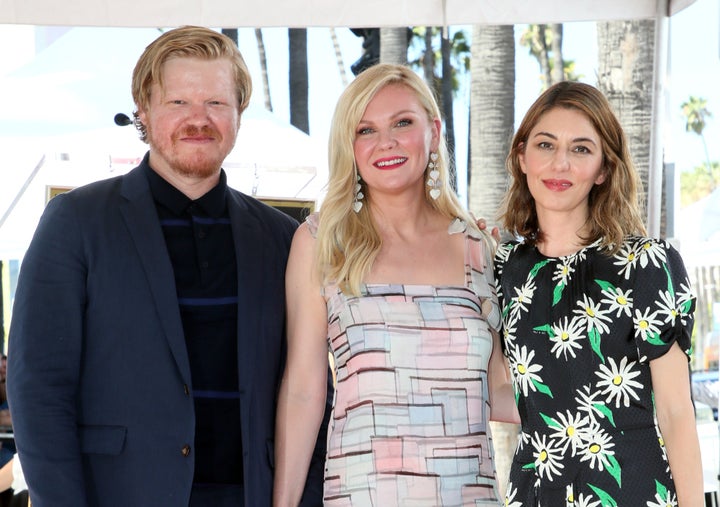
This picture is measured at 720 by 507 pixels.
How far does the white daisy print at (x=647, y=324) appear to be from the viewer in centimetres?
246

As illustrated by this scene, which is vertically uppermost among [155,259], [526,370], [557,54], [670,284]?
[557,54]

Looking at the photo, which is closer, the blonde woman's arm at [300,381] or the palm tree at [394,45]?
the blonde woman's arm at [300,381]

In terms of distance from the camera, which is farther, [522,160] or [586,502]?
[522,160]

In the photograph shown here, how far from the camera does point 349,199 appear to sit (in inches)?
121

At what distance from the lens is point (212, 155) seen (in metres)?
2.79

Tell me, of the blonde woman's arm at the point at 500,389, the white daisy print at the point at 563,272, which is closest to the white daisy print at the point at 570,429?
the white daisy print at the point at 563,272

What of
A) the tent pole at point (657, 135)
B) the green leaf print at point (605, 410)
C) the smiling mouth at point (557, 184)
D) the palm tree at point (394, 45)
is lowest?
the green leaf print at point (605, 410)

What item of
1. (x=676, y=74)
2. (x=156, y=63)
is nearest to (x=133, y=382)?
(x=156, y=63)

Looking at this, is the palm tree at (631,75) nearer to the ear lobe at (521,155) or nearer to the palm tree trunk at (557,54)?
the palm tree trunk at (557,54)

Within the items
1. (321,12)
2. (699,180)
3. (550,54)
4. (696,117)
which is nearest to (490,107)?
(550,54)

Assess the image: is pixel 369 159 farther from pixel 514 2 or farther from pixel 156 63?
pixel 514 2

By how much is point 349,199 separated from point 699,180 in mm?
17749

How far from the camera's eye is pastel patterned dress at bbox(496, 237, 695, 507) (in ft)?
8.09

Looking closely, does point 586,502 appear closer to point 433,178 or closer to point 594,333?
point 594,333
